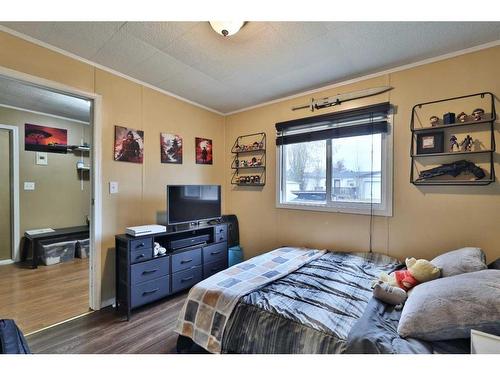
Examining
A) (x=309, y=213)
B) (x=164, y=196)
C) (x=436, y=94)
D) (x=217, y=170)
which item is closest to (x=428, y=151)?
(x=436, y=94)

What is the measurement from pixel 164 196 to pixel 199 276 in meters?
1.08

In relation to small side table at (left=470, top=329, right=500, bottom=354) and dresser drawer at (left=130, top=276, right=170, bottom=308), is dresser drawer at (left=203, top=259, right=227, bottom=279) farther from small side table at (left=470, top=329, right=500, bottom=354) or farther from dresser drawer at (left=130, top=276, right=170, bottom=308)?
small side table at (left=470, top=329, right=500, bottom=354)

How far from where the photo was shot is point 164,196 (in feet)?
9.66

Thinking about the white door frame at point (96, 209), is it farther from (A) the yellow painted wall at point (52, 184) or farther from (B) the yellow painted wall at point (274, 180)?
(A) the yellow painted wall at point (52, 184)

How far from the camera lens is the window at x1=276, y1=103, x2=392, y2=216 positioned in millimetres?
2408

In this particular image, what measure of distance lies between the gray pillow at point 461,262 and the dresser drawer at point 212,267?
2183mm

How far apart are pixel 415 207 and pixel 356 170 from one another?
665mm

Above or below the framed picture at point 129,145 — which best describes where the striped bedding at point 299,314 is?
below

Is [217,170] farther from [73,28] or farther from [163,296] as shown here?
[73,28]

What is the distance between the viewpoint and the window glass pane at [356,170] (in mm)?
2461

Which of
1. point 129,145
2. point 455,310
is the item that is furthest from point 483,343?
point 129,145

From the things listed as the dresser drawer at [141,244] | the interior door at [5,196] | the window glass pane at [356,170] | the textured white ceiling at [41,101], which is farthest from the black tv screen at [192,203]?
the interior door at [5,196]
